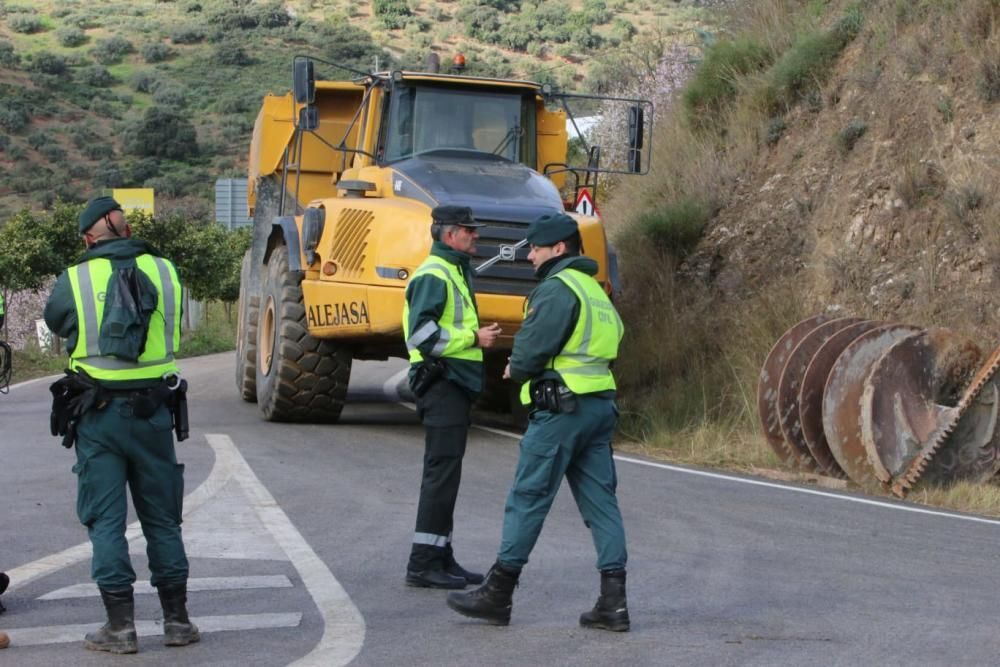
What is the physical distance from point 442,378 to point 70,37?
268 ft

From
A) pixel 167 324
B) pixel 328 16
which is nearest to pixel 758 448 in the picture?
pixel 167 324

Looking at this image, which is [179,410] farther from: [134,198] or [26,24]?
[26,24]

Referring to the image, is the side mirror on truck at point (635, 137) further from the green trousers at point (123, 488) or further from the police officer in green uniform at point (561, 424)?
the green trousers at point (123, 488)

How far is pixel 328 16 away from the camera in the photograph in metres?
91.3

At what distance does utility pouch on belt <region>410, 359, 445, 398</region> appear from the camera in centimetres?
736

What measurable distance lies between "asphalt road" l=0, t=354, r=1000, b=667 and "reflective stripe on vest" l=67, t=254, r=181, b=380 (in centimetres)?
108

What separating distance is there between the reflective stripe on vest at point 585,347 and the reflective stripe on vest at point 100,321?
1.49m

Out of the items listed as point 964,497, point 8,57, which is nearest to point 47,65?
point 8,57

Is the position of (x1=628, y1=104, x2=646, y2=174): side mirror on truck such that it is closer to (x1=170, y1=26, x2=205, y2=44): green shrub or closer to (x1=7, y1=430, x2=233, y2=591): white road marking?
(x1=7, y1=430, x2=233, y2=591): white road marking

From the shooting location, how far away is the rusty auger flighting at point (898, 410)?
11.3 meters

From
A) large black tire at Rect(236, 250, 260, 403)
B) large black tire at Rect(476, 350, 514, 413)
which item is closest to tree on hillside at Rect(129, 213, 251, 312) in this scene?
large black tire at Rect(236, 250, 260, 403)

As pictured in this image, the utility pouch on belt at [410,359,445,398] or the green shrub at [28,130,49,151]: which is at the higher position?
the utility pouch on belt at [410,359,445,398]

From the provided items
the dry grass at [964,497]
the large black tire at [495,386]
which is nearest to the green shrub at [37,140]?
the large black tire at [495,386]

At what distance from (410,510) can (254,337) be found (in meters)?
6.56
